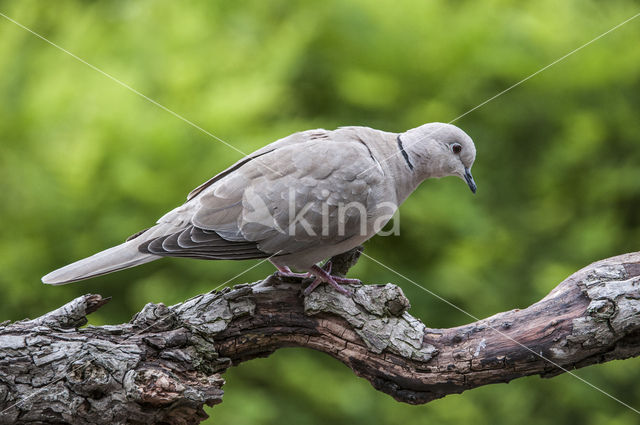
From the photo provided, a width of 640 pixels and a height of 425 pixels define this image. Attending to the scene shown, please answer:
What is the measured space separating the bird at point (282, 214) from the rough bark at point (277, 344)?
0.13m

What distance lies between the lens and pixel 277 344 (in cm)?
236

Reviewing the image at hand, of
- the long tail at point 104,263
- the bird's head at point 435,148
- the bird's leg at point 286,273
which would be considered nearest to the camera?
the long tail at point 104,263

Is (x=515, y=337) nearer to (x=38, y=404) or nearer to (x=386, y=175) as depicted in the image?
(x=386, y=175)

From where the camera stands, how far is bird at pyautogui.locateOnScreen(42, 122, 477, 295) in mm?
2309

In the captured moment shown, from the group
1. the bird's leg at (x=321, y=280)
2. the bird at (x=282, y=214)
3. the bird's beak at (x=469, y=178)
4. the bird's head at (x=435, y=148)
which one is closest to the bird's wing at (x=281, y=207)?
the bird at (x=282, y=214)

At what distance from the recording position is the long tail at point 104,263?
225cm

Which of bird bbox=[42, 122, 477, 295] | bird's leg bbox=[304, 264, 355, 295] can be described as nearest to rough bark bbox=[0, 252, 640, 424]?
bird's leg bbox=[304, 264, 355, 295]

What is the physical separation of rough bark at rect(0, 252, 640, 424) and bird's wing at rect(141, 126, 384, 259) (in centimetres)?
18

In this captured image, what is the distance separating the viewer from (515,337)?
2146 millimetres

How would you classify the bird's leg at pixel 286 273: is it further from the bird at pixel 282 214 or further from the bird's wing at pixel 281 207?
the bird's wing at pixel 281 207

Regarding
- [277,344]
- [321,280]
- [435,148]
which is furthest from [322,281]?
[435,148]

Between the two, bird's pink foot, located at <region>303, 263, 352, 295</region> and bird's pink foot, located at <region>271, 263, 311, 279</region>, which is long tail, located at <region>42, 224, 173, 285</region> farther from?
bird's pink foot, located at <region>303, 263, 352, 295</region>

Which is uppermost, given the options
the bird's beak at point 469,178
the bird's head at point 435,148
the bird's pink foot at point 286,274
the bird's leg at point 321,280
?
the bird's head at point 435,148

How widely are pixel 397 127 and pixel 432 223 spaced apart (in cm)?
61
